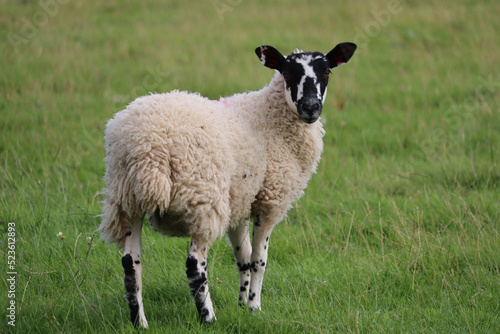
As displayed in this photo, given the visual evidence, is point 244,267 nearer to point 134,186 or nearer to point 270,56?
point 134,186

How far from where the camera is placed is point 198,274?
3.53m

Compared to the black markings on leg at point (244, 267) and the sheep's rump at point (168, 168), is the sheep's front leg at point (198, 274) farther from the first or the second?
the black markings on leg at point (244, 267)

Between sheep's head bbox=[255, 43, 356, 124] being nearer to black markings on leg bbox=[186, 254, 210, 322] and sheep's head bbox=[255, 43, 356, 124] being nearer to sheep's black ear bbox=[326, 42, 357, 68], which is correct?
sheep's black ear bbox=[326, 42, 357, 68]

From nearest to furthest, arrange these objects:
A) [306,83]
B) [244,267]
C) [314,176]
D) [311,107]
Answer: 1. [311,107]
2. [306,83]
3. [244,267]
4. [314,176]

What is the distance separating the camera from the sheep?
3408mm

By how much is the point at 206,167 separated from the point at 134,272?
2.74 feet

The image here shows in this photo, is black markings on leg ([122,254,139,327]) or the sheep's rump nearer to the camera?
the sheep's rump

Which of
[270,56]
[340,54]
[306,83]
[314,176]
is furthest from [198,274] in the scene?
[314,176]

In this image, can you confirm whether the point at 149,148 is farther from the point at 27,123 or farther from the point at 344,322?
the point at 27,123

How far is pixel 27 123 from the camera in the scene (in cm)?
799

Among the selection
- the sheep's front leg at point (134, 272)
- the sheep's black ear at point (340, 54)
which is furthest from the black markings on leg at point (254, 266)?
the sheep's black ear at point (340, 54)

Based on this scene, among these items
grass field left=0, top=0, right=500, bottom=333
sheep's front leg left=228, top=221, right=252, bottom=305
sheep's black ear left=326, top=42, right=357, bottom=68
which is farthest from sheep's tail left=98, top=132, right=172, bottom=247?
sheep's black ear left=326, top=42, right=357, bottom=68

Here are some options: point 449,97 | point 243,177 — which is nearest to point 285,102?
point 243,177

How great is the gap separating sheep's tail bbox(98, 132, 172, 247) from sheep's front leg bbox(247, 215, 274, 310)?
0.98 metres
